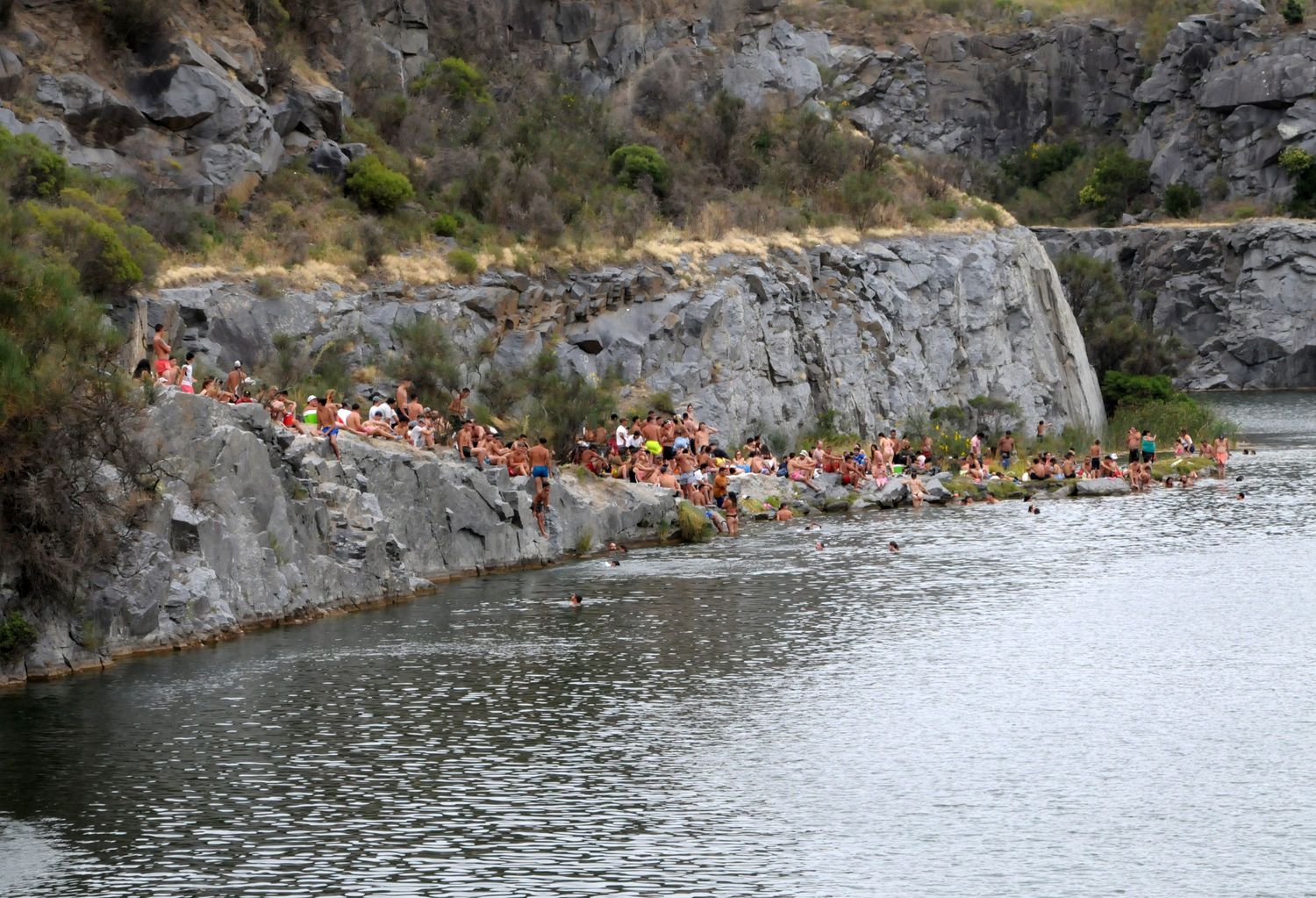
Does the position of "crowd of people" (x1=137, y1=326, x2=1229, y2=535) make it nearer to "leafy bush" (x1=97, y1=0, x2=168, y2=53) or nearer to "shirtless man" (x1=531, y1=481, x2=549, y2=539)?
"shirtless man" (x1=531, y1=481, x2=549, y2=539)

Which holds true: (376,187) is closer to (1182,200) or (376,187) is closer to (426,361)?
(426,361)

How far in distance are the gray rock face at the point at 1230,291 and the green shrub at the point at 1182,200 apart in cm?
365

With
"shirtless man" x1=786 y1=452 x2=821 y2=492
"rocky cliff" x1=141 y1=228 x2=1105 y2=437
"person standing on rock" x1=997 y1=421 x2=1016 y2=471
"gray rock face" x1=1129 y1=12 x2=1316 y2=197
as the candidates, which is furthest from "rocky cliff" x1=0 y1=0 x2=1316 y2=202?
"person standing on rock" x1=997 y1=421 x2=1016 y2=471

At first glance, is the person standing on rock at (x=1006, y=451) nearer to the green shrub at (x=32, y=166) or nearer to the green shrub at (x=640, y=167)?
the green shrub at (x=640, y=167)

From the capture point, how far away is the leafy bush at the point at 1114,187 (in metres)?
111

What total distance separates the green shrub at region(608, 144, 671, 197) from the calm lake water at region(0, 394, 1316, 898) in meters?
28.7

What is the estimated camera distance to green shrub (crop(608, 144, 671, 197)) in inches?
2379

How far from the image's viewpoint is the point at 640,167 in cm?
6041

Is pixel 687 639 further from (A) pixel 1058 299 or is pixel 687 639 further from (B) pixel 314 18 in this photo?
(A) pixel 1058 299

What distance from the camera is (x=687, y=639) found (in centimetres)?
2802

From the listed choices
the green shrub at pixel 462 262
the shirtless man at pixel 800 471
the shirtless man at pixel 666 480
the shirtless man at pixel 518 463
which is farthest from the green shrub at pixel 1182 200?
the shirtless man at pixel 518 463

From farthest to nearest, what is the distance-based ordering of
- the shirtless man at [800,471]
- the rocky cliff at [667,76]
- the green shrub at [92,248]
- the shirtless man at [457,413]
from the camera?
1. the rocky cliff at [667,76]
2. the shirtless man at [800,471]
3. the shirtless man at [457,413]
4. the green shrub at [92,248]

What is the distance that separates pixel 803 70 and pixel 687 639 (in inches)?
1878

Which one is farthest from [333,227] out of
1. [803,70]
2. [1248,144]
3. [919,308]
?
[1248,144]
